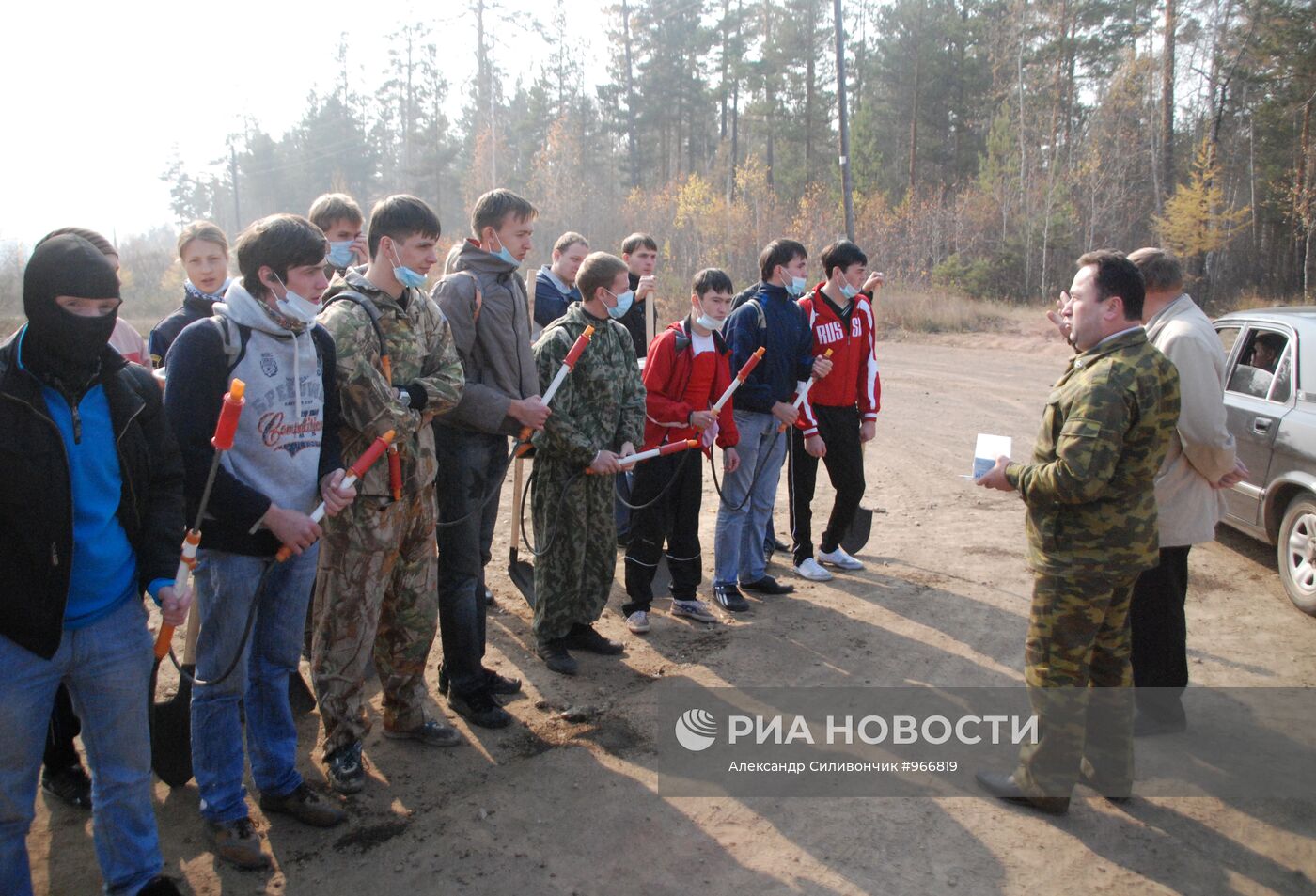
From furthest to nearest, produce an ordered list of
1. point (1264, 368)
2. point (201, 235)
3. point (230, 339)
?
point (1264, 368), point (201, 235), point (230, 339)

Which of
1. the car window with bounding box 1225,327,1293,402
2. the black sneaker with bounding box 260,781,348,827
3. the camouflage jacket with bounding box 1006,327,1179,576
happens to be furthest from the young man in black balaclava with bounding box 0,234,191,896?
the car window with bounding box 1225,327,1293,402

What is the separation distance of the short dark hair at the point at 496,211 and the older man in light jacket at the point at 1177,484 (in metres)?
2.88

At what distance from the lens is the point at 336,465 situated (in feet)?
11.0

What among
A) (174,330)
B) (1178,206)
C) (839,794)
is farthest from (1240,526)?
(1178,206)

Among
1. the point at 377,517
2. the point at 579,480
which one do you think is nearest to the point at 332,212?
the point at 579,480

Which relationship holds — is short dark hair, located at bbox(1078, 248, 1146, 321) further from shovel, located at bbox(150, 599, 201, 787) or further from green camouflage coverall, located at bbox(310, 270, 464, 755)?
shovel, located at bbox(150, 599, 201, 787)

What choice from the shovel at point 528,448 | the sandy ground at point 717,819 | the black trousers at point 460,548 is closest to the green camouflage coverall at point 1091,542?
the sandy ground at point 717,819

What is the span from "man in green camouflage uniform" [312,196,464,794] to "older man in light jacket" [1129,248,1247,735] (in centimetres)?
321

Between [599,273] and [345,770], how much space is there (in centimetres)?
268

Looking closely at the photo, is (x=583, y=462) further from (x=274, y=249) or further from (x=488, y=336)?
(x=274, y=249)

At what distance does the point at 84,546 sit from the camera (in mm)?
2506

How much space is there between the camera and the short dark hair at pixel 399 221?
3.59m

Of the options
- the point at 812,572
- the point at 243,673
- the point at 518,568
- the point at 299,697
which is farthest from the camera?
the point at 812,572

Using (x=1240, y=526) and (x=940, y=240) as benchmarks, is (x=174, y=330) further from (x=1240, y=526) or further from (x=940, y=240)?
(x=940, y=240)
